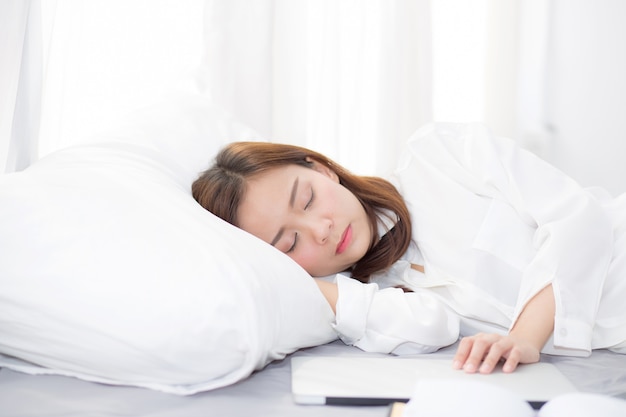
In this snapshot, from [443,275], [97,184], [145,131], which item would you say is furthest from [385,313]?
[145,131]

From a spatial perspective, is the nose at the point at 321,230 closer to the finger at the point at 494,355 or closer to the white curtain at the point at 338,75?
the finger at the point at 494,355

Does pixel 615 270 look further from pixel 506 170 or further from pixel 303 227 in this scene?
pixel 303 227

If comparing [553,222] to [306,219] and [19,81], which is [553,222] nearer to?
[306,219]

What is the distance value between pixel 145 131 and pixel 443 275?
2.02ft

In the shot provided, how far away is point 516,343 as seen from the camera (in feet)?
3.29

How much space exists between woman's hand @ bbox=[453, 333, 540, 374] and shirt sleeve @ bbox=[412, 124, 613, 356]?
0.14 metres

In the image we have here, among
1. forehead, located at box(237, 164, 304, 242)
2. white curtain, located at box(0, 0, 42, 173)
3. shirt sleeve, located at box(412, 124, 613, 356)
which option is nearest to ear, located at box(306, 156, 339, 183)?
forehead, located at box(237, 164, 304, 242)

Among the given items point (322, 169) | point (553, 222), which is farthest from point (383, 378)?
point (322, 169)

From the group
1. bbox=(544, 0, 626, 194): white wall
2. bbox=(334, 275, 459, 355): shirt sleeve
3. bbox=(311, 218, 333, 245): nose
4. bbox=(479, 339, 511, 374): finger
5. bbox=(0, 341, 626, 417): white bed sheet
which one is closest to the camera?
bbox=(0, 341, 626, 417): white bed sheet

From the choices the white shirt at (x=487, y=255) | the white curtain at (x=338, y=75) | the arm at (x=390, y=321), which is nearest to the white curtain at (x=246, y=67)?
the white curtain at (x=338, y=75)

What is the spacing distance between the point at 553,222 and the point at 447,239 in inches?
8.0

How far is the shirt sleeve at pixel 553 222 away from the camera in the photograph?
114 cm

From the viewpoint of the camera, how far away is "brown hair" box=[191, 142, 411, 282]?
51.2 inches

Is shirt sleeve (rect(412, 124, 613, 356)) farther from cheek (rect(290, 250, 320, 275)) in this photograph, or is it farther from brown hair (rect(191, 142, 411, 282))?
cheek (rect(290, 250, 320, 275))
